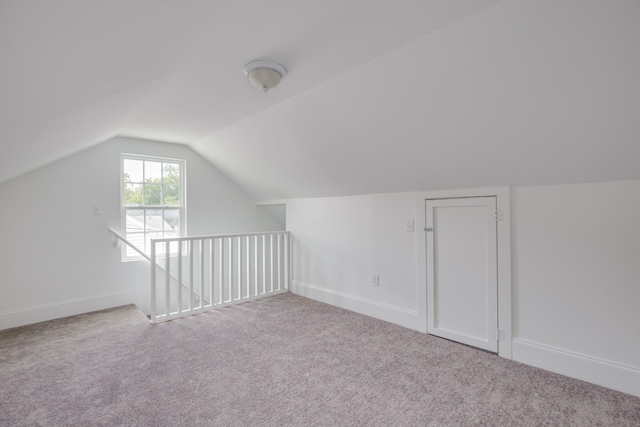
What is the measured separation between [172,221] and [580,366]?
4.68m

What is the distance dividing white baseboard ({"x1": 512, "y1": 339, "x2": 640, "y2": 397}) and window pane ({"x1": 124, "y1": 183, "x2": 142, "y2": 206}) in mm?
4531

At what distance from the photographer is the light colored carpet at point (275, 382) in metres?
1.78

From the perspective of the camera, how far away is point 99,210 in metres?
3.72

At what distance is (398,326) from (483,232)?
131cm

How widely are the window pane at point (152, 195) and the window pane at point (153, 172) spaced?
8 centimetres

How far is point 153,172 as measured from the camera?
4.23m

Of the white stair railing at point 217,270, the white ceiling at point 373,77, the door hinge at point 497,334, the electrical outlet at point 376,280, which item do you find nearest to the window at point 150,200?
the white stair railing at point 217,270

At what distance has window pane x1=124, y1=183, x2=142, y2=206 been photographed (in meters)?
3.98

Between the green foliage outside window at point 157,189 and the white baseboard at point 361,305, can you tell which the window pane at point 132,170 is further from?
the white baseboard at point 361,305

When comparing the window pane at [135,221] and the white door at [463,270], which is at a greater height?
the window pane at [135,221]

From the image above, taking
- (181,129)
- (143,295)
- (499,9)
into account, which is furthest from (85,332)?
(499,9)

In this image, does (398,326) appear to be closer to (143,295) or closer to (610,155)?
(610,155)

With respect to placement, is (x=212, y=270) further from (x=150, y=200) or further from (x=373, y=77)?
(x=373, y=77)

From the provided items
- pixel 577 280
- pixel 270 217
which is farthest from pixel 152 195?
pixel 577 280
